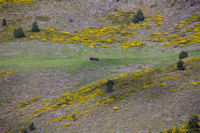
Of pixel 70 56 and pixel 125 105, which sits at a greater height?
pixel 125 105

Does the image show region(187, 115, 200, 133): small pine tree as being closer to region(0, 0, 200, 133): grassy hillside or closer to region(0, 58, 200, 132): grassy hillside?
region(0, 0, 200, 133): grassy hillside

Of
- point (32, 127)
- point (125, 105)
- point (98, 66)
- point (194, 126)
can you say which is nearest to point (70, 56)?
point (98, 66)

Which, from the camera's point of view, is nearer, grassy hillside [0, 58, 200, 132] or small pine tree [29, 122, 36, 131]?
grassy hillside [0, 58, 200, 132]

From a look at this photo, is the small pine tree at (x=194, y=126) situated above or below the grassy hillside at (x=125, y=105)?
above

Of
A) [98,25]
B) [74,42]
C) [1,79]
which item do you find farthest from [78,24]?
[1,79]

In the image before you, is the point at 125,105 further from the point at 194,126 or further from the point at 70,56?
the point at 70,56

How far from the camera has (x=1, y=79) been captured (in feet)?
108

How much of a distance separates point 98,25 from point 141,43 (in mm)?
21637

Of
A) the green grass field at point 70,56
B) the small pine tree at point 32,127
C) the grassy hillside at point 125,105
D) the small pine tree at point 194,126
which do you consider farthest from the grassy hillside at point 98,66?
the small pine tree at point 194,126

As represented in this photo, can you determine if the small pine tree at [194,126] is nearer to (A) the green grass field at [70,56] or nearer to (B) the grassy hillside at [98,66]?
(B) the grassy hillside at [98,66]

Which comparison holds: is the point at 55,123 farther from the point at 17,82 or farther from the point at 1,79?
the point at 1,79

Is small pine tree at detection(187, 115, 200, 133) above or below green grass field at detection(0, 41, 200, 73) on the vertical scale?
above

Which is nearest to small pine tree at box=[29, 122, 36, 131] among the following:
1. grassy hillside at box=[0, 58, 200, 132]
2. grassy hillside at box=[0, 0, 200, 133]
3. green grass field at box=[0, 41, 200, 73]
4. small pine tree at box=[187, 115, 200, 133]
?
grassy hillside at box=[0, 0, 200, 133]

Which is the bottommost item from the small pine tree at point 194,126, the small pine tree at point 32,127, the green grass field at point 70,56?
the small pine tree at point 32,127
